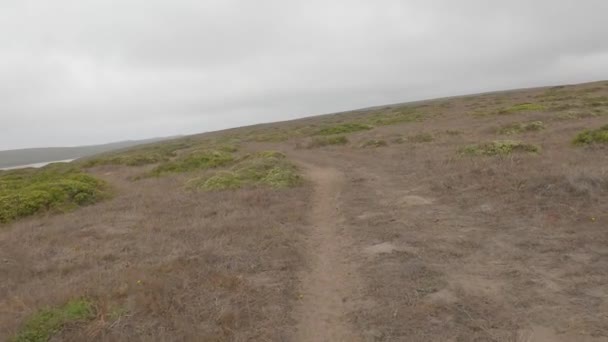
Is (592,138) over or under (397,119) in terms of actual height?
under

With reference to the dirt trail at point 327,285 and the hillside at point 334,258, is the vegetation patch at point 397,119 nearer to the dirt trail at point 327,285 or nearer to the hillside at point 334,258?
the hillside at point 334,258

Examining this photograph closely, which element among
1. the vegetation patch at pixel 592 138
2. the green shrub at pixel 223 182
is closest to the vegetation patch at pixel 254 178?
the green shrub at pixel 223 182

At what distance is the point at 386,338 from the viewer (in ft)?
18.6

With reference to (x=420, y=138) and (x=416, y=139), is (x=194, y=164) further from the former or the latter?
(x=420, y=138)

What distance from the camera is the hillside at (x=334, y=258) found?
5.96m

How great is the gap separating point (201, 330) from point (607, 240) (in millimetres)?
7212

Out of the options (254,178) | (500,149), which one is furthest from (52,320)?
(500,149)

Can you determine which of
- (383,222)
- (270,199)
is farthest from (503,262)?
(270,199)

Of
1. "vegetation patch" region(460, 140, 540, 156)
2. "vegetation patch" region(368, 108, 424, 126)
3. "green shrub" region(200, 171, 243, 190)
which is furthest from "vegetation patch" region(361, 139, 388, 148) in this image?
"vegetation patch" region(368, 108, 424, 126)

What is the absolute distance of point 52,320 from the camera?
20.0ft

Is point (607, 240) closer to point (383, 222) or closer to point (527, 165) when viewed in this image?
point (383, 222)

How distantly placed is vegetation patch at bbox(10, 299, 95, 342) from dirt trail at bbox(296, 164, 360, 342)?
3.16m

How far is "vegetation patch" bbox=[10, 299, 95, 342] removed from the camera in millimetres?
5841

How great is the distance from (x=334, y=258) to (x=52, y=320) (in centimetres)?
500
